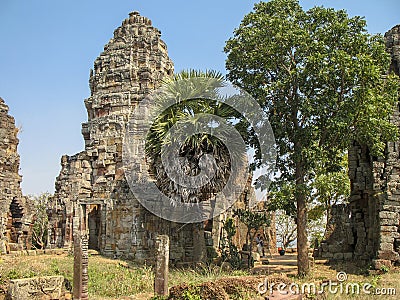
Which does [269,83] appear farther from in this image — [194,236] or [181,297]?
[181,297]

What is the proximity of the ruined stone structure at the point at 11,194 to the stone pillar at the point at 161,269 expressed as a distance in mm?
13631

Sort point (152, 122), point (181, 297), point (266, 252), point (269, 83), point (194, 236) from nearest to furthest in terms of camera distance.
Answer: point (181, 297) → point (269, 83) → point (152, 122) → point (194, 236) → point (266, 252)

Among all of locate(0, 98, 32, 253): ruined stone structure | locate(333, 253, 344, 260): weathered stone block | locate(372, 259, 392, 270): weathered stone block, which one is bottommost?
locate(333, 253, 344, 260): weathered stone block

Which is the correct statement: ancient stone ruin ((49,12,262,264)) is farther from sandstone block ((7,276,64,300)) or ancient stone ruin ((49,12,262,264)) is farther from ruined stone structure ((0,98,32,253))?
sandstone block ((7,276,64,300))

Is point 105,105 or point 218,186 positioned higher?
point 105,105

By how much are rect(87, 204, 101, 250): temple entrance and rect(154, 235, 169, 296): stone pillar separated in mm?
9964

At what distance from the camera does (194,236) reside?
65.1ft

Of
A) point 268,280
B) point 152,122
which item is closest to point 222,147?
point 152,122

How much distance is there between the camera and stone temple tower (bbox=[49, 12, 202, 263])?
62.3 ft

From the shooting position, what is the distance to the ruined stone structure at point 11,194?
24000mm

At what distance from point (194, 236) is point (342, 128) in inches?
303

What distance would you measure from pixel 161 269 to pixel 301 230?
6.07m

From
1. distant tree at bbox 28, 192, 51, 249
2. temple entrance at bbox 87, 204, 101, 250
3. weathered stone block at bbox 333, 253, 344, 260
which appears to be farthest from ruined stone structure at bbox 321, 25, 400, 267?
distant tree at bbox 28, 192, 51, 249

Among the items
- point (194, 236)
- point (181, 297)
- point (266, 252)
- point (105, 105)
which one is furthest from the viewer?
point (266, 252)
